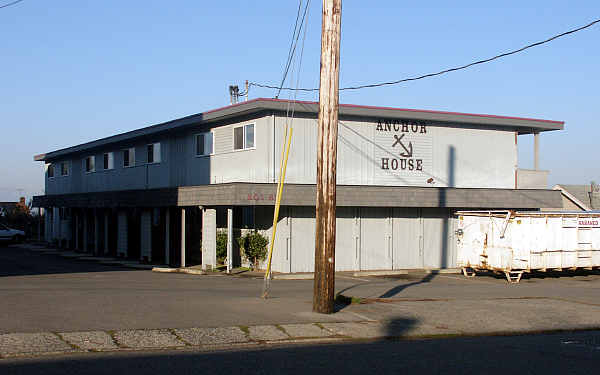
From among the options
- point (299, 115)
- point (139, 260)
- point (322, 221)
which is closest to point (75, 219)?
point (139, 260)

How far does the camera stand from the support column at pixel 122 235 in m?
34.3

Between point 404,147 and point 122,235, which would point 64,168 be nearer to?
point 122,235

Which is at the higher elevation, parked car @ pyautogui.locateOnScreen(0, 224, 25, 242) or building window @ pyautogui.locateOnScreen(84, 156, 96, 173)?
building window @ pyautogui.locateOnScreen(84, 156, 96, 173)

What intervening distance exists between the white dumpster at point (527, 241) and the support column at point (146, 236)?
13983 mm

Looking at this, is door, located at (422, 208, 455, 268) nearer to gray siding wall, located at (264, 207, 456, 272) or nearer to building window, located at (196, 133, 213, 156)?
gray siding wall, located at (264, 207, 456, 272)

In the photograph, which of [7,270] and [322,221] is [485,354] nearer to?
[322,221]

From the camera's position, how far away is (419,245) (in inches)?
1129

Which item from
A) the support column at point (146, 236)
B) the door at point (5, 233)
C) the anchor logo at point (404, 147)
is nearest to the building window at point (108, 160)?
the support column at point (146, 236)

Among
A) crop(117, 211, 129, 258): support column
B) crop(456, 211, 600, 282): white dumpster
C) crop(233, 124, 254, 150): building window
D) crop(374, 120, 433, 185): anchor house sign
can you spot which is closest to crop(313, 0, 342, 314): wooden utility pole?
crop(456, 211, 600, 282): white dumpster

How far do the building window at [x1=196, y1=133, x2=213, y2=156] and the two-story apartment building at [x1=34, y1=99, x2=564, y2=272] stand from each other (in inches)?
1.7

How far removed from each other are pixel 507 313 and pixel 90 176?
102 ft

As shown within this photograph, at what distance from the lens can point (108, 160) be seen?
38562 millimetres

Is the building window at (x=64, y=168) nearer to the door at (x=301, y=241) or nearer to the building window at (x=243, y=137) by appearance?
the building window at (x=243, y=137)

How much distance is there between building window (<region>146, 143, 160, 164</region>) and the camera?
33.1 meters
